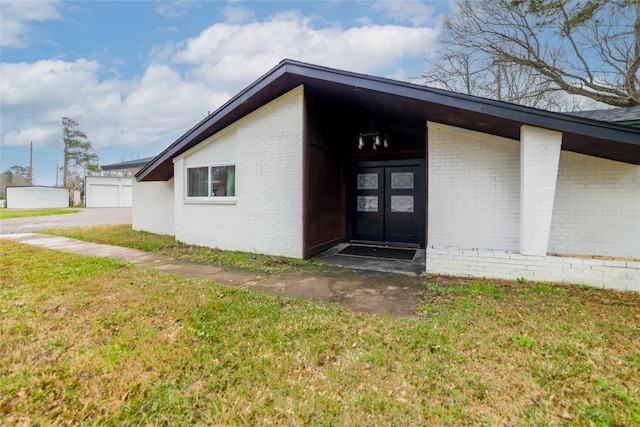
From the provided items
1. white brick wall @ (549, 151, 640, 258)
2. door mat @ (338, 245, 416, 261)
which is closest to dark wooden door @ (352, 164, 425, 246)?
door mat @ (338, 245, 416, 261)

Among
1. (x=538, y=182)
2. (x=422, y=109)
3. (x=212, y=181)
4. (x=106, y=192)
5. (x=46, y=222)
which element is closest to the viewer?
(x=538, y=182)

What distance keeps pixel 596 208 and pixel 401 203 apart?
3.91m

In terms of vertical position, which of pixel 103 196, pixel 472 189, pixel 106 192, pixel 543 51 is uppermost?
pixel 543 51

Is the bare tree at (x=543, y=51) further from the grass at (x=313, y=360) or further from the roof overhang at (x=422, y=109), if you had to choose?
the grass at (x=313, y=360)

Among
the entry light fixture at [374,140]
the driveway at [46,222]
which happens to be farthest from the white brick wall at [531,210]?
the driveway at [46,222]

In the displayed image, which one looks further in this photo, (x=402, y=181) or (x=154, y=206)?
(x=154, y=206)

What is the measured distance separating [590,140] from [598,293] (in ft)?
7.60

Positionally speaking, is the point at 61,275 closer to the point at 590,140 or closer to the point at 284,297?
the point at 284,297

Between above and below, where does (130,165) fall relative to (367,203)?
above

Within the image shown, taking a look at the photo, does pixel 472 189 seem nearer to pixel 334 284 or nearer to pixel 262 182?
pixel 334 284

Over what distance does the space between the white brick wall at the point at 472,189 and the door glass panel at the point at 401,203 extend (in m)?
1.47

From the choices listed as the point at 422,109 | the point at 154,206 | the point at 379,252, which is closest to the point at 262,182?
the point at 379,252

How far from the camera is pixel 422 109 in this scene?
18.5 ft

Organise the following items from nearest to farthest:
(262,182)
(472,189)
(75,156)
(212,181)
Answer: (472,189) → (262,182) → (212,181) → (75,156)
